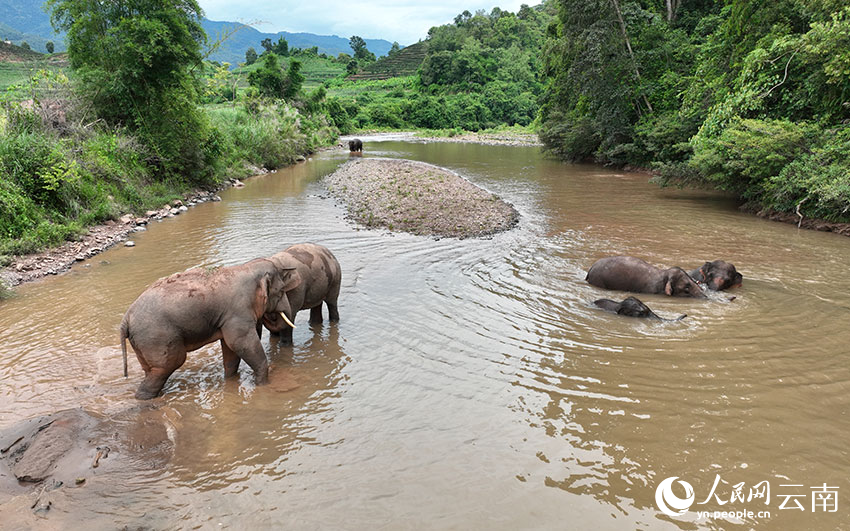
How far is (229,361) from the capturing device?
229 inches

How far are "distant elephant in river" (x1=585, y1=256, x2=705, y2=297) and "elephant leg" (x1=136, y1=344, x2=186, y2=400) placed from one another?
6.95 meters

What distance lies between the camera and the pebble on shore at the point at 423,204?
45.2 feet

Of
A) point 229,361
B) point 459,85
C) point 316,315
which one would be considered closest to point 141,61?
point 316,315

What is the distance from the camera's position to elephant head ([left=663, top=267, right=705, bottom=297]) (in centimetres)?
853

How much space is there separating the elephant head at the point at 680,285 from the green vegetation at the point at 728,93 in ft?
19.8

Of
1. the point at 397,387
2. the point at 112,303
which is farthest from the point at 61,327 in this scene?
the point at 397,387

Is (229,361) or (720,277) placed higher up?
(720,277)

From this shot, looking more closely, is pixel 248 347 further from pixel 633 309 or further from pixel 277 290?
pixel 633 309

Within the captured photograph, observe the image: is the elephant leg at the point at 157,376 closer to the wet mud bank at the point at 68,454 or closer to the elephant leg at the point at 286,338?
the wet mud bank at the point at 68,454

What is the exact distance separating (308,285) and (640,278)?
5.72 m

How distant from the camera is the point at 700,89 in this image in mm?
19094

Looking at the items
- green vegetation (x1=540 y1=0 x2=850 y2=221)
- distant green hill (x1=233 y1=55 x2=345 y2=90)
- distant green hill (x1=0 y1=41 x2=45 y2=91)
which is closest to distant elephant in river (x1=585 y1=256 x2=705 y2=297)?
green vegetation (x1=540 y1=0 x2=850 y2=221)

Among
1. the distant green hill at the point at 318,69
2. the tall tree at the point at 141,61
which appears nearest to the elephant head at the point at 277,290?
the tall tree at the point at 141,61

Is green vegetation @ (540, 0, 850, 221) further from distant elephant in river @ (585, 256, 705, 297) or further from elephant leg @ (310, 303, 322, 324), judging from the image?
elephant leg @ (310, 303, 322, 324)
